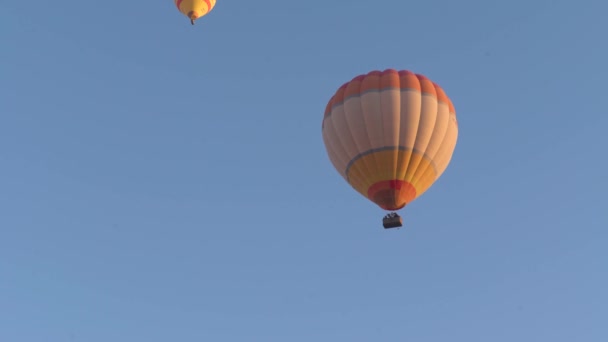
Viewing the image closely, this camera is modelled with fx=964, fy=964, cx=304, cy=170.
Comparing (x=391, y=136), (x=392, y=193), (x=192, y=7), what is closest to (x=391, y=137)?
(x=391, y=136)

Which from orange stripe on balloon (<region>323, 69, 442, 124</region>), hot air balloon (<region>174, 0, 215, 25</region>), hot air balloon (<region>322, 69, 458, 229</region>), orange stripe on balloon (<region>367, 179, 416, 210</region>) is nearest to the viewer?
orange stripe on balloon (<region>367, 179, 416, 210</region>)

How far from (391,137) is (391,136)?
41 millimetres

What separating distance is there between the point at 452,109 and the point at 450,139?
5.04 ft

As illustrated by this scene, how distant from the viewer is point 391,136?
1563 inches

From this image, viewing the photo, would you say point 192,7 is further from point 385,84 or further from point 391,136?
point 391,136

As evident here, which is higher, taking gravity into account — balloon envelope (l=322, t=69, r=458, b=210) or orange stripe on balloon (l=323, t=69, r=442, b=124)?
orange stripe on balloon (l=323, t=69, r=442, b=124)

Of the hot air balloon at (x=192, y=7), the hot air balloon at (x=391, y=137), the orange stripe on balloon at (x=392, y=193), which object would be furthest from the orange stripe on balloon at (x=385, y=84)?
the hot air balloon at (x=192, y=7)

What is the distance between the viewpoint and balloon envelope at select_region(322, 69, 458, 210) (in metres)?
39.5

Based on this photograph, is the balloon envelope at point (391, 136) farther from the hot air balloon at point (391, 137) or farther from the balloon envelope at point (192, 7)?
the balloon envelope at point (192, 7)

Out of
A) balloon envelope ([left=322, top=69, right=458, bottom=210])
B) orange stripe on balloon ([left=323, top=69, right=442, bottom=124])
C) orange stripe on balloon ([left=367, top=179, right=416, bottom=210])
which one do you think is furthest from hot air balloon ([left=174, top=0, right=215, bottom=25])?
orange stripe on balloon ([left=367, top=179, right=416, bottom=210])

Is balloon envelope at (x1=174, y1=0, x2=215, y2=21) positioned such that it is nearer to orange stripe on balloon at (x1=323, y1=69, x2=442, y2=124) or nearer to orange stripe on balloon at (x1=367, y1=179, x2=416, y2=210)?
→ orange stripe on balloon at (x1=323, y1=69, x2=442, y2=124)

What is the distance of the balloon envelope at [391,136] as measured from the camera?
3953cm

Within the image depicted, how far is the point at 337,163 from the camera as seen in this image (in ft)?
136

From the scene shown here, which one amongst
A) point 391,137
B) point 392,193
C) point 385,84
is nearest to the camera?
point 392,193
